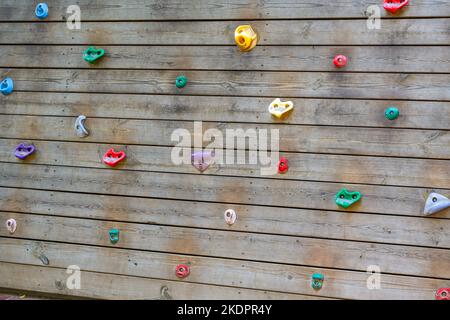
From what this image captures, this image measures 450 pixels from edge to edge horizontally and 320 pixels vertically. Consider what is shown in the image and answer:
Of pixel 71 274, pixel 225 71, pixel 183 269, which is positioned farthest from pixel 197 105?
pixel 71 274

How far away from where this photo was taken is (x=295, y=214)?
3.20 metres

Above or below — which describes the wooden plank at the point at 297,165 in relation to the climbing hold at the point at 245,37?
below

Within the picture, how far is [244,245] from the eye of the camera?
3264mm

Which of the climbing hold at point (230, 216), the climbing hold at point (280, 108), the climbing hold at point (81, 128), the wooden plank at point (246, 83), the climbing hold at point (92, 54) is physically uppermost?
the climbing hold at point (92, 54)

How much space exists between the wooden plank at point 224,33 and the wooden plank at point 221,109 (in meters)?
0.31

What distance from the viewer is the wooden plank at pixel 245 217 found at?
3041 mm

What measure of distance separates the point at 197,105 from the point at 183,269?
92cm

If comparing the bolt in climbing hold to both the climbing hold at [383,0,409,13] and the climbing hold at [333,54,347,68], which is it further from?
the climbing hold at [383,0,409,13]

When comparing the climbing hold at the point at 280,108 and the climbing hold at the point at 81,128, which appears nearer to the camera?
the climbing hold at the point at 280,108

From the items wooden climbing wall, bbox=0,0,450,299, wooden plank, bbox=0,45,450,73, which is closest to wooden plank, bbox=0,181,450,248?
wooden climbing wall, bbox=0,0,450,299

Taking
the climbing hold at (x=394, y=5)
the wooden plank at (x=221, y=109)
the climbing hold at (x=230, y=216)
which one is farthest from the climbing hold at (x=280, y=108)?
the climbing hold at (x=394, y=5)

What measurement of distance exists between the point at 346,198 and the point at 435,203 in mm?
439

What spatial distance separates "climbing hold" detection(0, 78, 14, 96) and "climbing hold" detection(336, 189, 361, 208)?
207 centimetres

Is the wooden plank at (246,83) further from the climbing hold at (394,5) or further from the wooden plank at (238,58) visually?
the climbing hold at (394,5)
